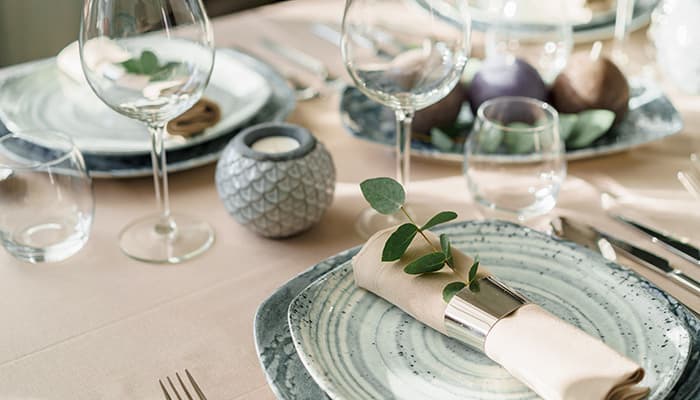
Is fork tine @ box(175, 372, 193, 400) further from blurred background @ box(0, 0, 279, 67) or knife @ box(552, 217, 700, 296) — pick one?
blurred background @ box(0, 0, 279, 67)

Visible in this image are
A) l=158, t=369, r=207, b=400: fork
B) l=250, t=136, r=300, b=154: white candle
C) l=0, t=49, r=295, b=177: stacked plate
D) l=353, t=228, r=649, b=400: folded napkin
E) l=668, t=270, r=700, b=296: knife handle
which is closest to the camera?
l=353, t=228, r=649, b=400: folded napkin

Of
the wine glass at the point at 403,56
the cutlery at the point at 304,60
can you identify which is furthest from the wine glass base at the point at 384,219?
the cutlery at the point at 304,60

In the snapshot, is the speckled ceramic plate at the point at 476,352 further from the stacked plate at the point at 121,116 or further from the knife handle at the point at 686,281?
the stacked plate at the point at 121,116

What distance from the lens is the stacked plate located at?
3.22 feet

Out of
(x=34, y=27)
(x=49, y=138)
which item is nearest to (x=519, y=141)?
(x=49, y=138)

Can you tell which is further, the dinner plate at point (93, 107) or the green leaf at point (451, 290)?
the dinner plate at point (93, 107)

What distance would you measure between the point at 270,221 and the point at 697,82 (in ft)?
2.24

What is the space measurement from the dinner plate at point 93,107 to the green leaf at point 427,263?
1.38ft

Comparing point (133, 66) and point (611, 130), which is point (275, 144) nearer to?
point (133, 66)

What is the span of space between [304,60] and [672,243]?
0.65m

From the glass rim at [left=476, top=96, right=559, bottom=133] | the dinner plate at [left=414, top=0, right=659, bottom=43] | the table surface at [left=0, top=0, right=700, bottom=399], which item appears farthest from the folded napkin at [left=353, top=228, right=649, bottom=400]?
the dinner plate at [left=414, top=0, right=659, bottom=43]

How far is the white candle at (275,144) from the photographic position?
87cm

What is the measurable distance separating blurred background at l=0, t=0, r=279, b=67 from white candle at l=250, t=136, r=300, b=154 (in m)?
1.62

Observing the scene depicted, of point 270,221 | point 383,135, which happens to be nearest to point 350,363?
point 270,221
